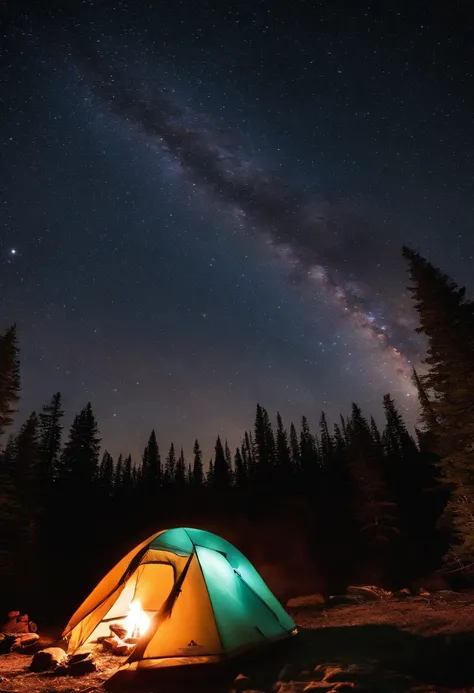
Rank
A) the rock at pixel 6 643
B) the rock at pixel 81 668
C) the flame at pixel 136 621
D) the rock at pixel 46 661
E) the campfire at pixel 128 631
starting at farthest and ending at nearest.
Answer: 1. the rock at pixel 6 643
2. the flame at pixel 136 621
3. the campfire at pixel 128 631
4. the rock at pixel 46 661
5. the rock at pixel 81 668

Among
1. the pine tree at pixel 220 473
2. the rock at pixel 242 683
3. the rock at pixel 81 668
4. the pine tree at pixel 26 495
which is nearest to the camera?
the rock at pixel 242 683

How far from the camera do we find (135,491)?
56969 mm

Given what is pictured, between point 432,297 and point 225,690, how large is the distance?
44.8 ft

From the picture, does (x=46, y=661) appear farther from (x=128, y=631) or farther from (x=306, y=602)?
(x=306, y=602)

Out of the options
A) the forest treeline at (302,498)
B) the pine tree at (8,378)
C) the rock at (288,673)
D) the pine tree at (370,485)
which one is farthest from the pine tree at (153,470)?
the rock at (288,673)

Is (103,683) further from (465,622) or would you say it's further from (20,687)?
(465,622)

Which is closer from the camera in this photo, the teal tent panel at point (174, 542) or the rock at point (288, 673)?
the rock at point (288, 673)

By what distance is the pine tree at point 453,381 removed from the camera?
42.6ft

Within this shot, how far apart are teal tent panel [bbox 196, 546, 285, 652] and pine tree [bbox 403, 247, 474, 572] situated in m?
8.41

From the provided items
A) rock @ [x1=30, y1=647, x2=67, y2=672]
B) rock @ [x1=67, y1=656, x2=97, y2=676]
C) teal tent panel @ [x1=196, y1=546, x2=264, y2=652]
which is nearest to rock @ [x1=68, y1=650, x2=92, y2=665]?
rock @ [x1=67, y1=656, x2=97, y2=676]

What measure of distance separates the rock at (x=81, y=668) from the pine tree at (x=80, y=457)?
102ft

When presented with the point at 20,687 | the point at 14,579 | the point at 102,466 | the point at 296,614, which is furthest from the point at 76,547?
the point at 102,466

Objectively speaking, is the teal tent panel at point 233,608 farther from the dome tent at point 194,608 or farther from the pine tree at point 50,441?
the pine tree at point 50,441

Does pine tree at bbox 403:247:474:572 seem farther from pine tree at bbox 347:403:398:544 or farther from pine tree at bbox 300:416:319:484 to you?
pine tree at bbox 300:416:319:484
